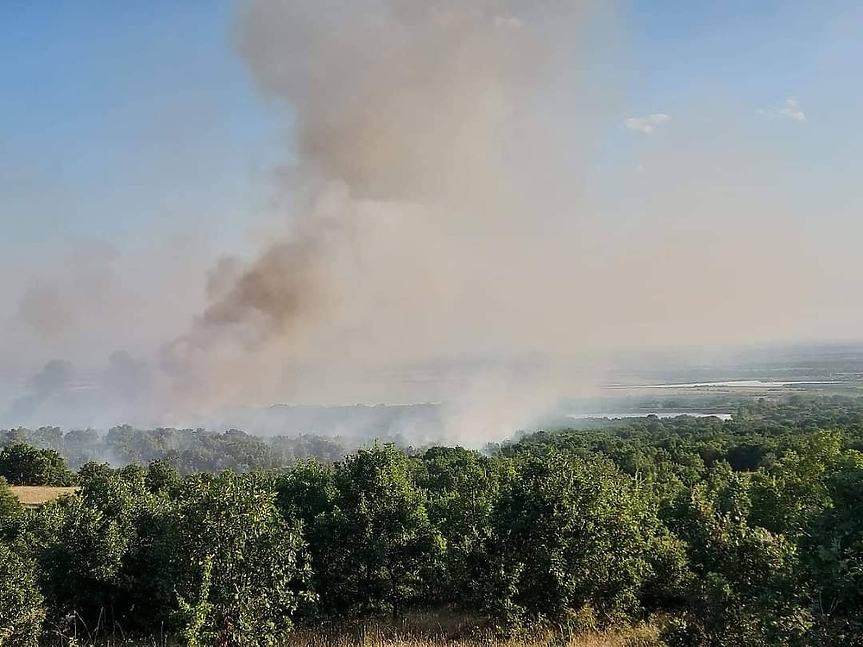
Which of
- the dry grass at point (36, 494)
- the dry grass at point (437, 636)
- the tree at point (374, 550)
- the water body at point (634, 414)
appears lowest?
the water body at point (634, 414)

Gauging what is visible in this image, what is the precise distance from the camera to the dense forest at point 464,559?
8.15 m

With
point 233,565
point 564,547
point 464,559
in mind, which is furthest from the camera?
point 464,559

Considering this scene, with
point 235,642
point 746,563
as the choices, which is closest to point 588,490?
point 746,563

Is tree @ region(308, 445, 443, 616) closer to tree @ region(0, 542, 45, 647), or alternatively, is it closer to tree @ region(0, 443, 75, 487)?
tree @ region(0, 542, 45, 647)

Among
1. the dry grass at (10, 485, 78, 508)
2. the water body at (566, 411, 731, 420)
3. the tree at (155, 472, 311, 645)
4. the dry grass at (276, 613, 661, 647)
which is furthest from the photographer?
the water body at (566, 411, 731, 420)

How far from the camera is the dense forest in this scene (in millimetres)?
8153

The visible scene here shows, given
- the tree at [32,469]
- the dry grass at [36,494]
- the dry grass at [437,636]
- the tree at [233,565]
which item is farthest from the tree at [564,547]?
the tree at [32,469]

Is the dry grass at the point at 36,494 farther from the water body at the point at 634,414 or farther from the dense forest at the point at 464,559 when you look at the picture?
the water body at the point at 634,414

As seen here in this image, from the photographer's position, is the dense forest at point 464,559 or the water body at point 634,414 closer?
the dense forest at point 464,559

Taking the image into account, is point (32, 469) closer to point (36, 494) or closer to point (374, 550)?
point (36, 494)

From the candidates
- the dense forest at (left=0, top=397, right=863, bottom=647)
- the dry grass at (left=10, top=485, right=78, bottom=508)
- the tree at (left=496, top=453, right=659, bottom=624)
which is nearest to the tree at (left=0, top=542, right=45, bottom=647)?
the dense forest at (left=0, top=397, right=863, bottom=647)

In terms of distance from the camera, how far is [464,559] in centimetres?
1445

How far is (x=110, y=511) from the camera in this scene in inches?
572

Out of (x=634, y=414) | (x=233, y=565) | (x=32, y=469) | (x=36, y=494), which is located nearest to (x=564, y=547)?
(x=233, y=565)
